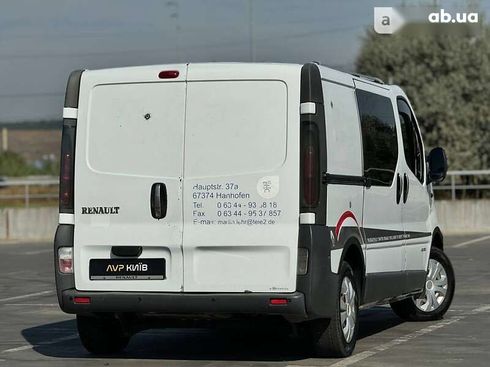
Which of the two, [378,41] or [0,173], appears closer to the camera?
[378,41]

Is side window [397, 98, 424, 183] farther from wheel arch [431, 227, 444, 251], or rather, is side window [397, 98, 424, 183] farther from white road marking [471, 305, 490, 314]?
white road marking [471, 305, 490, 314]

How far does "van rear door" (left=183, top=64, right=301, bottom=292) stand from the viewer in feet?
35.2

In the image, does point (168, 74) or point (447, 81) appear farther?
point (447, 81)

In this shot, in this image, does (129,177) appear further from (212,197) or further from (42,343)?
(42,343)

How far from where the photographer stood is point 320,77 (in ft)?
35.7

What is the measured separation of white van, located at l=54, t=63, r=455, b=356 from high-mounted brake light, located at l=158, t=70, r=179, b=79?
0.9 inches

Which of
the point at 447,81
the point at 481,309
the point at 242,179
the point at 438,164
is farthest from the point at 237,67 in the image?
the point at 447,81

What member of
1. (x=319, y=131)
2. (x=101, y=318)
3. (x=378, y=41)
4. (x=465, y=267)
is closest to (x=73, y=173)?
(x=101, y=318)

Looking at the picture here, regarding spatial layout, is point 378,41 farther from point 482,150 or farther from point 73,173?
point 73,173

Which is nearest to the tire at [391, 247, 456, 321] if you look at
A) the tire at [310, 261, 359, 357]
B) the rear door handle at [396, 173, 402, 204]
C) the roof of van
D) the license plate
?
the rear door handle at [396, 173, 402, 204]

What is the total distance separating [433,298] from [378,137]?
2740 mm

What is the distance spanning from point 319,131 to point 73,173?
201cm

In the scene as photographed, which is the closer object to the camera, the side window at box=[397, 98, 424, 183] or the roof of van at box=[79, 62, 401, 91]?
the roof of van at box=[79, 62, 401, 91]

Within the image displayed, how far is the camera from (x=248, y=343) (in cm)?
1273
